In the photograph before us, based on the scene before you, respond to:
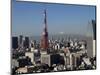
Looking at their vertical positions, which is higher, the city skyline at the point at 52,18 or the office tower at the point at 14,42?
the city skyline at the point at 52,18

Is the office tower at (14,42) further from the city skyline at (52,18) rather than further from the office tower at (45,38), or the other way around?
the office tower at (45,38)

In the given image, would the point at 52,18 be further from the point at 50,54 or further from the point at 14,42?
the point at 14,42

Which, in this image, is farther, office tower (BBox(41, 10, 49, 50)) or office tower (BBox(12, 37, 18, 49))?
office tower (BBox(41, 10, 49, 50))

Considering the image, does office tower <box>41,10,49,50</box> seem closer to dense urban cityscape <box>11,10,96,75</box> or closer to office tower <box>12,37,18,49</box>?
dense urban cityscape <box>11,10,96,75</box>

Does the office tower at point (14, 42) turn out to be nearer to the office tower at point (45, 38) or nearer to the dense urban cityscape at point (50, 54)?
the dense urban cityscape at point (50, 54)

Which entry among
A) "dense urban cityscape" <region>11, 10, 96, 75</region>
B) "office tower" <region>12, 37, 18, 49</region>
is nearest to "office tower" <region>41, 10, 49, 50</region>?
"dense urban cityscape" <region>11, 10, 96, 75</region>

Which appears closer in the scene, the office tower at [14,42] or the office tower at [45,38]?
the office tower at [14,42]

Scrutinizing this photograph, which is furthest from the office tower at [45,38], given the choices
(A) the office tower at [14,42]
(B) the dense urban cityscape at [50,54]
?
(A) the office tower at [14,42]
